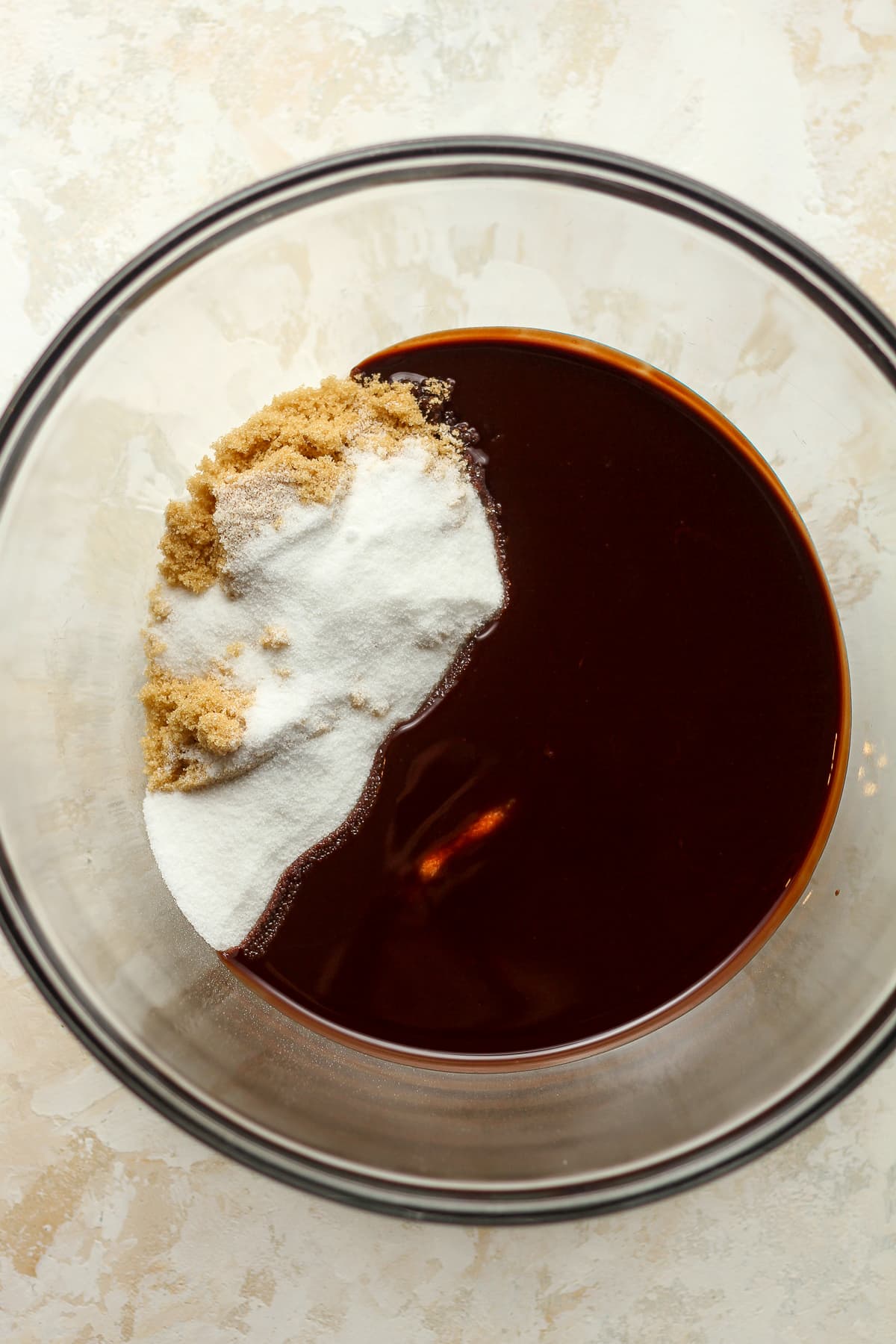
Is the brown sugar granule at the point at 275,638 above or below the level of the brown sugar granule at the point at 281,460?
below

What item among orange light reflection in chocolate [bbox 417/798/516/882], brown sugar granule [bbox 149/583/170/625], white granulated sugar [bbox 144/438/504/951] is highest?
brown sugar granule [bbox 149/583/170/625]

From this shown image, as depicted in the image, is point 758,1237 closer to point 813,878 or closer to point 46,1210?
point 813,878

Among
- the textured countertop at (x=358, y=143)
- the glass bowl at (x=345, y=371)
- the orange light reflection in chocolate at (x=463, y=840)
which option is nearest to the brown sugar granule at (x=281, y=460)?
the glass bowl at (x=345, y=371)

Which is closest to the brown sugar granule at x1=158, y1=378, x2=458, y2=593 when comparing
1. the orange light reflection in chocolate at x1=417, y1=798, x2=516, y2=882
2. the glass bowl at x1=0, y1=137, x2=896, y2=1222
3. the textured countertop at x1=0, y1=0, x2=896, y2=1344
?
the glass bowl at x1=0, y1=137, x2=896, y2=1222

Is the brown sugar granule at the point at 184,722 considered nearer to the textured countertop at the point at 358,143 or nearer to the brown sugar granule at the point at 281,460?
the brown sugar granule at the point at 281,460

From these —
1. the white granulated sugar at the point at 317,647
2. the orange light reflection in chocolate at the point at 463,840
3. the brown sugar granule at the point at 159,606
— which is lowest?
the orange light reflection in chocolate at the point at 463,840

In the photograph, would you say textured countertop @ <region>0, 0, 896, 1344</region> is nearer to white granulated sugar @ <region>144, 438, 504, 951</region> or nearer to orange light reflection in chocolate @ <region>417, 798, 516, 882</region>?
white granulated sugar @ <region>144, 438, 504, 951</region>

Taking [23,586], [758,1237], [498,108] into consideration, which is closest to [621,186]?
[498,108]
